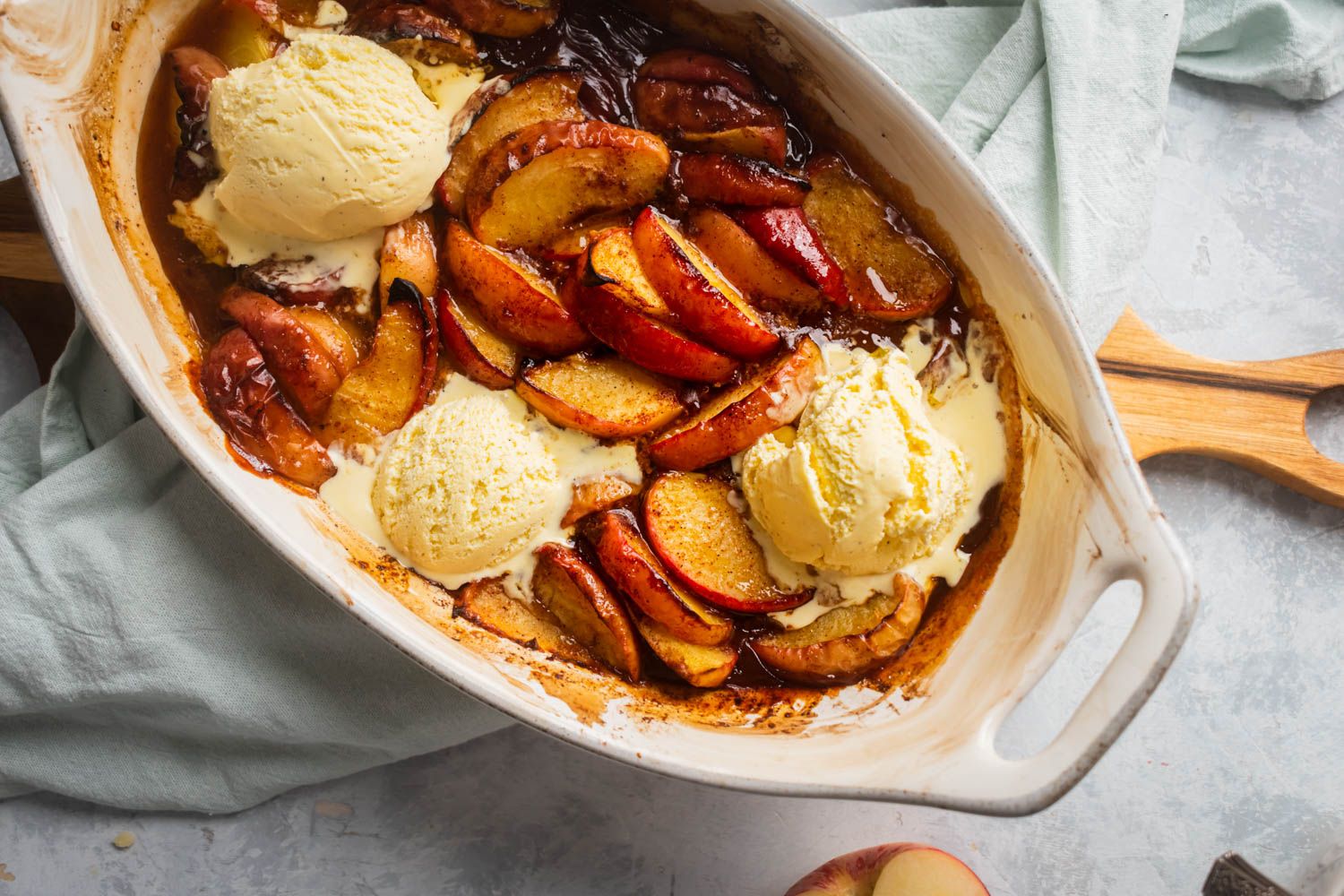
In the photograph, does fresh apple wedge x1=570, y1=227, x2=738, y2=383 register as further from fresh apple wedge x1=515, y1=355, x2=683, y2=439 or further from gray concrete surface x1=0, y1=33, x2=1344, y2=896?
gray concrete surface x1=0, y1=33, x2=1344, y2=896

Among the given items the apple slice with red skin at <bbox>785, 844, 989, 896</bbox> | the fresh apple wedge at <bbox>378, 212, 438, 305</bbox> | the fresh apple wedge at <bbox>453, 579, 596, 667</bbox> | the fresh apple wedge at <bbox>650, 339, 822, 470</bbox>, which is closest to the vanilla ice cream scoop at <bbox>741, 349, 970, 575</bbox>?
the fresh apple wedge at <bbox>650, 339, 822, 470</bbox>

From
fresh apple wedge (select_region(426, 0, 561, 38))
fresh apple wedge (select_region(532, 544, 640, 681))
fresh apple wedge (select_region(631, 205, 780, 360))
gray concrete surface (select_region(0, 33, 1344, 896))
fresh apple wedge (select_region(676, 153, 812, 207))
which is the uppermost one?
fresh apple wedge (select_region(426, 0, 561, 38))

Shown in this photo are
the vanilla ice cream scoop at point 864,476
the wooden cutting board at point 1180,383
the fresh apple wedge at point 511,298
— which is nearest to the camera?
the vanilla ice cream scoop at point 864,476

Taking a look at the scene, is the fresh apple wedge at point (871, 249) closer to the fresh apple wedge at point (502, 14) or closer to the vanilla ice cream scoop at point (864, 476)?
the vanilla ice cream scoop at point (864, 476)

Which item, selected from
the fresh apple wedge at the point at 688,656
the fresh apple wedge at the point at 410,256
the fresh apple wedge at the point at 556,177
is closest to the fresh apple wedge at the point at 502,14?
the fresh apple wedge at the point at 556,177

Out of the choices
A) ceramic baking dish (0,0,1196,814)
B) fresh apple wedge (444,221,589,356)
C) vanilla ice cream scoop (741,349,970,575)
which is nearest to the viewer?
ceramic baking dish (0,0,1196,814)

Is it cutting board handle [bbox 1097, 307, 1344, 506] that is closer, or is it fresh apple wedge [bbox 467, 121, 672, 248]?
fresh apple wedge [bbox 467, 121, 672, 248]

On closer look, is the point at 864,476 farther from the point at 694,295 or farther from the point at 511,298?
the point at 511,298
